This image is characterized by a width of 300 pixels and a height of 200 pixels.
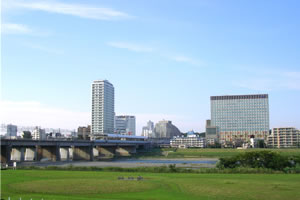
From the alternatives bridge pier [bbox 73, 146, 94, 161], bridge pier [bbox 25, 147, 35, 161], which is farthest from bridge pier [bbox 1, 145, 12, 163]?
bridge pier [bbox 73, 146, 94, 161]

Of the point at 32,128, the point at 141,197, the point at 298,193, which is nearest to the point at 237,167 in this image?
the point at 298,193

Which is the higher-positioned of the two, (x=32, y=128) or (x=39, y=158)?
(x=32, y=128)

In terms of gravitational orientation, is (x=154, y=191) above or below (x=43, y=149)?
above

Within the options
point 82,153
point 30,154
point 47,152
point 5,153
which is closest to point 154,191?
point 5,153

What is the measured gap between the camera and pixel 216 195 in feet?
131

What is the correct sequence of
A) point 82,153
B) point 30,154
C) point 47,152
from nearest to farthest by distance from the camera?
point 47,152
point 30,154
point 82,153

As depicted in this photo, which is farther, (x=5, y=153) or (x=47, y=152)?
(x=47, y=152)

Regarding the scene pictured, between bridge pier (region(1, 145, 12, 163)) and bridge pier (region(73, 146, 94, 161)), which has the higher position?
bridge pier (region(1, 145, 12, 163))

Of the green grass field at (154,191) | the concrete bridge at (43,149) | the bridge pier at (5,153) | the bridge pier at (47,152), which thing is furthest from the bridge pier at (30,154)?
the green grass field at (154,191)

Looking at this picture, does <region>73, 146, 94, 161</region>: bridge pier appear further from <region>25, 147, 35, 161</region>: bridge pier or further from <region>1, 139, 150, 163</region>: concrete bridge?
<region>25, 147, 35, 161</region>: bridge pier

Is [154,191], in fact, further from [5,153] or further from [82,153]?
[82,153]

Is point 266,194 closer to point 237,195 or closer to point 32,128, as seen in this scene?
point 237,195

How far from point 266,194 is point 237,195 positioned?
3.34m

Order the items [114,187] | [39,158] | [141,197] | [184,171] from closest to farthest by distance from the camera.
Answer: [141,197] < [114,187] < [184,171] < [39,158]
